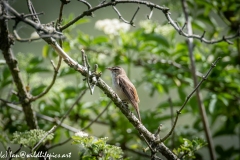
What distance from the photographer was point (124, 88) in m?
3.99

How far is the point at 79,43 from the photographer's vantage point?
15.4 ft

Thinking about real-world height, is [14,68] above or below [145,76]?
below

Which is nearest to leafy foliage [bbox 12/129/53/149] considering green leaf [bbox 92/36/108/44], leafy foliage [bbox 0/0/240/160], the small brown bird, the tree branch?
the tree branch

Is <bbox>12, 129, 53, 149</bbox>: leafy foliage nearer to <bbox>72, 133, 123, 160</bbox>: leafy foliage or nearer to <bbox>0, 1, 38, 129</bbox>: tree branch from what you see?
<bbox>72, 133, 123, 160</bbox>: leafy foliage

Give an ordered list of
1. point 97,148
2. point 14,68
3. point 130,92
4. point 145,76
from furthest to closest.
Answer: point 145,76, point 130,92, point 14,68, point 97,148

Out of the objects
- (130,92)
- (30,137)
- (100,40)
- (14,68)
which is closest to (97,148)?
(30,137)

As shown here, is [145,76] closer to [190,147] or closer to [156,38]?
[156,38]

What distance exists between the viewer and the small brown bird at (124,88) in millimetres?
3865

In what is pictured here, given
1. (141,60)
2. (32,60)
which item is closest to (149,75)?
(141,60)

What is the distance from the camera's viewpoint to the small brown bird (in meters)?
3.87

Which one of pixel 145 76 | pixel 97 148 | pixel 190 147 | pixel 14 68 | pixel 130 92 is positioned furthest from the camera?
pixel 145 76

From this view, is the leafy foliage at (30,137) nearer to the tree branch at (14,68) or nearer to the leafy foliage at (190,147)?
the tree branch at (14,68)

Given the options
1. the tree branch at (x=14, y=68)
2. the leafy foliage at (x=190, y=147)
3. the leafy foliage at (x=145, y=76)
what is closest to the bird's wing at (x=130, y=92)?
the leafy foliage at (x=145, y=76)

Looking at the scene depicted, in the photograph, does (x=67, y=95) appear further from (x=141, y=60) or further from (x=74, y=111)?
(x=141, y=60)
